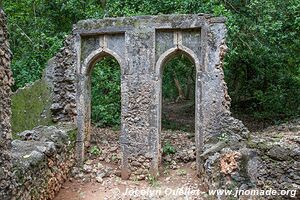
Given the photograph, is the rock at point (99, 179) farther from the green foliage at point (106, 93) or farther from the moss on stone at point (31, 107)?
the green foliage at point (106, 93)

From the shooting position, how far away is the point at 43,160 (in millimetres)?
6457

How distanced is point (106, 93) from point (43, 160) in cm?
615

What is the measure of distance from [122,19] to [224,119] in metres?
3.36

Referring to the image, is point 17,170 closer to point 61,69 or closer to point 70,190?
point 70,190

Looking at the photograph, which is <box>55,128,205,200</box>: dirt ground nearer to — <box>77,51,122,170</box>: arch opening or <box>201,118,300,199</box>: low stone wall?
<box>77,51,122,170</box>: arch opening

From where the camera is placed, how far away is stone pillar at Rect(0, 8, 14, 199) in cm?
464

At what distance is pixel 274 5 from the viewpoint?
12.3 m

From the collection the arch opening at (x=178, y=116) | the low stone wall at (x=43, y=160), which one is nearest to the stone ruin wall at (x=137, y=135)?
the low stone wall at (x=43, y=160)

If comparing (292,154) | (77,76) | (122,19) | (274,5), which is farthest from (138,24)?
(274,5)

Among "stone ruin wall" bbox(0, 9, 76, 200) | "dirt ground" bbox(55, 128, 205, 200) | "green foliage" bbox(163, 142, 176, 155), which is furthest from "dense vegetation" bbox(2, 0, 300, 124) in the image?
"stone ruin wall" bbox(0, 9, 76, 200)

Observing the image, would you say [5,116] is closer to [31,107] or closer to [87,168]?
[87,168]

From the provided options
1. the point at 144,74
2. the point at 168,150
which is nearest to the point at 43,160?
the point at 144,74

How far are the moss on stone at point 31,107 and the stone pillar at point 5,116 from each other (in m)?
4.40

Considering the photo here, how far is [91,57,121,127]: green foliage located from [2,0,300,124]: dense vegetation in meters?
0.07
